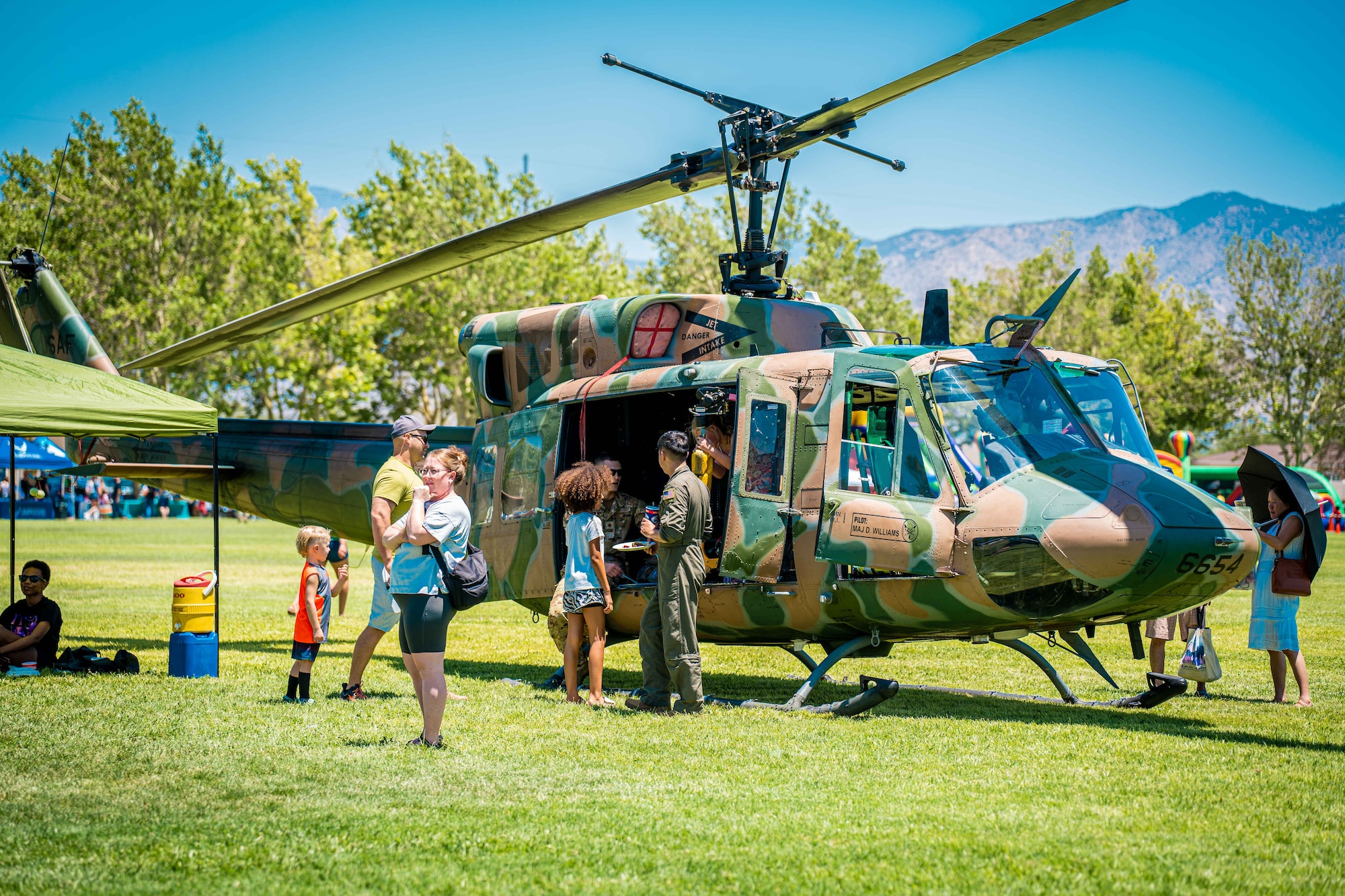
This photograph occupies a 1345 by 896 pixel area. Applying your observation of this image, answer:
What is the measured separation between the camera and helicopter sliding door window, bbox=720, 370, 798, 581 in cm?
819

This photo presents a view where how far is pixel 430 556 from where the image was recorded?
21.3 feet

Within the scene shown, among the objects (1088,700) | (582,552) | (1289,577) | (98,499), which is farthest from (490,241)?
(98,499)

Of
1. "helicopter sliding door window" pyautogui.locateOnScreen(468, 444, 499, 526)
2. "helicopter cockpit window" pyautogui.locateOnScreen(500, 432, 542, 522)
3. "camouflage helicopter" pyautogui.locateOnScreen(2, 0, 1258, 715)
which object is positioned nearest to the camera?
"camouflage helicopter" pyautogui.locateOnScreen(2, 0, 1258, 715)

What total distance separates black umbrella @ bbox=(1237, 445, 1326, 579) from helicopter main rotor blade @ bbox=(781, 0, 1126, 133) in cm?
390

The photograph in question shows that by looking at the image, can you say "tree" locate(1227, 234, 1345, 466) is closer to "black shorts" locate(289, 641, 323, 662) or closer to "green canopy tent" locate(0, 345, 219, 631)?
"black shorts" locate(289, 641, 323, 662)

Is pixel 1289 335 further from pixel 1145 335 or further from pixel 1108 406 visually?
pixel 1108 406

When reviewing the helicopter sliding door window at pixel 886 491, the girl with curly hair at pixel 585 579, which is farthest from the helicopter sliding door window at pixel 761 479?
the girl with curly hair at pixel 585 579

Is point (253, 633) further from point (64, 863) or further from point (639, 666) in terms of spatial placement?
point (64, 863)

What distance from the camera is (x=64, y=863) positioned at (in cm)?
443

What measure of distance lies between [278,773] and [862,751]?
3.24 meters

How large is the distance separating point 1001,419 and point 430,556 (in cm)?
386

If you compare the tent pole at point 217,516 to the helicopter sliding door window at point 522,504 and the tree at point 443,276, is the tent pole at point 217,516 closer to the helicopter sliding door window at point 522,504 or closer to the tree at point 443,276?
the helicopter sliding door window at point 522,504

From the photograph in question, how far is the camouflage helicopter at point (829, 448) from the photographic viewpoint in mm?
7195

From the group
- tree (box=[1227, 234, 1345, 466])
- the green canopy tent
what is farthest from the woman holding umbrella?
tree (box=[1227, 234, 1345, 466])
